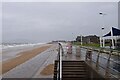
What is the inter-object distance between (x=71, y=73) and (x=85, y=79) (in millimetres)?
1383

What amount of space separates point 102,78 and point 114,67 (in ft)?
2.29

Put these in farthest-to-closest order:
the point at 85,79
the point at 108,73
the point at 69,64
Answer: the point at 69,64 < the point at 85,79 < the point at 108,73

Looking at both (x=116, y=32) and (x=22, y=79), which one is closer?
(x=22, y=79)

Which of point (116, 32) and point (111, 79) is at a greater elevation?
point (116, 32)

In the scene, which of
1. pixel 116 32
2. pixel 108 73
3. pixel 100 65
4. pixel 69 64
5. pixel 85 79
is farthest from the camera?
pixel 116 32

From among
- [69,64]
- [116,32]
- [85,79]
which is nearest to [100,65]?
[85,79]

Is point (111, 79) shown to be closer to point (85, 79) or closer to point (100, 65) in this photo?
point (100, 65)

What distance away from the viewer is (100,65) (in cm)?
1444

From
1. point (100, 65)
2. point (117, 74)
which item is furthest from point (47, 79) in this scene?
point (117, 74)

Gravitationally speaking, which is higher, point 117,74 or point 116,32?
point 116,32

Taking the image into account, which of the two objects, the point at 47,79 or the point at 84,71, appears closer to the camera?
the point at 47,79

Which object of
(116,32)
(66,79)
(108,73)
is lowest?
(66,79)

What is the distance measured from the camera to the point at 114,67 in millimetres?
11672

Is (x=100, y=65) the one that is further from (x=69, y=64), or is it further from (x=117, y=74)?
(x=69, y=64)
